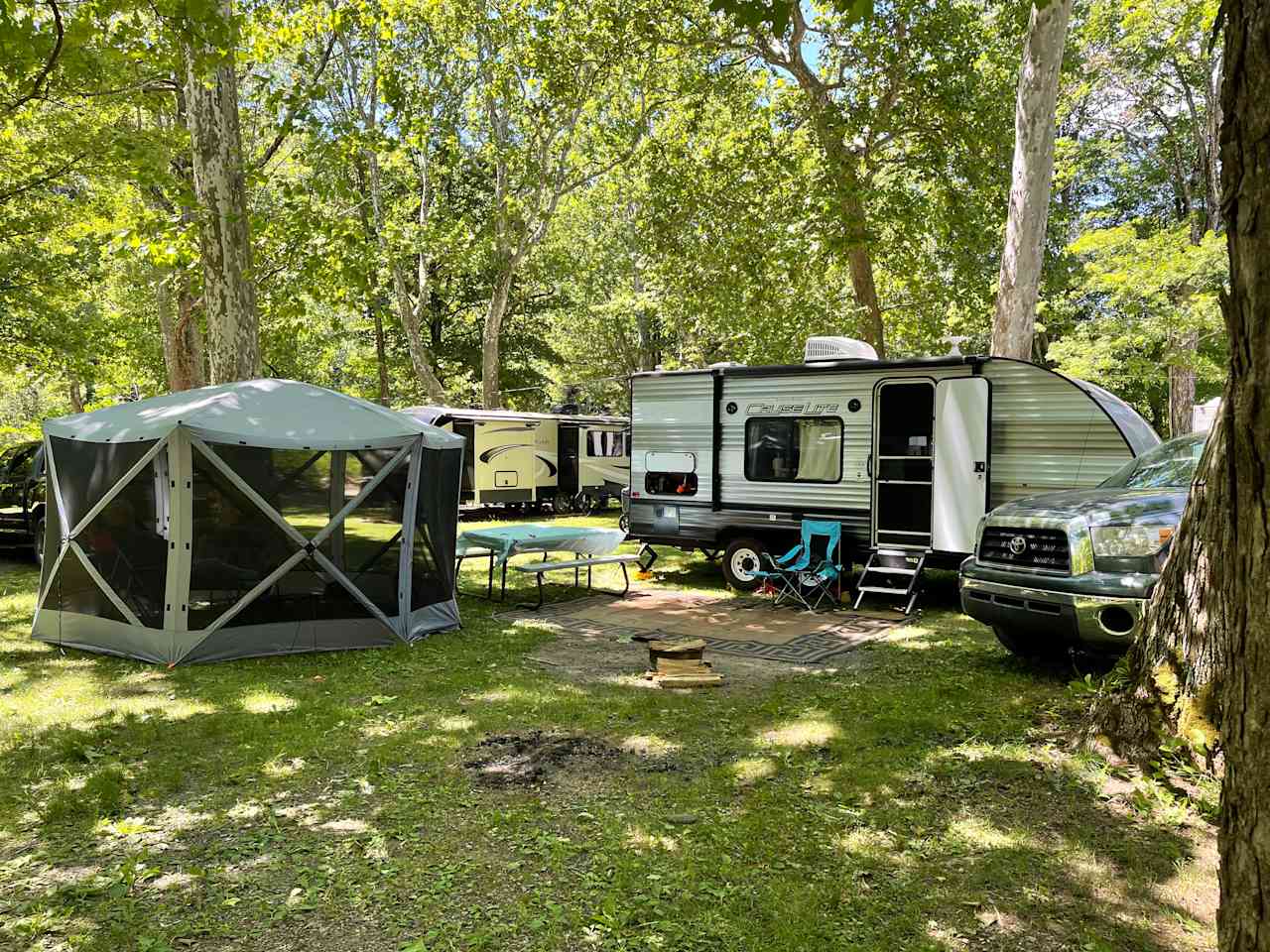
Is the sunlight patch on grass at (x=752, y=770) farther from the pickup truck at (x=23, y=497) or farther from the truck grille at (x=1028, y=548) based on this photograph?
the pickup truck at (x=23, y=497)

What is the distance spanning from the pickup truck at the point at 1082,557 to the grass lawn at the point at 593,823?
1.65 feet

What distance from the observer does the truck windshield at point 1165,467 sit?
6.38 metres

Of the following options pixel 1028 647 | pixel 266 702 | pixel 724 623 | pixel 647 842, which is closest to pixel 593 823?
pixel 647 842

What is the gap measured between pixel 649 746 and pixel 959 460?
5774mm

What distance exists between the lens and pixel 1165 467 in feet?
21.7

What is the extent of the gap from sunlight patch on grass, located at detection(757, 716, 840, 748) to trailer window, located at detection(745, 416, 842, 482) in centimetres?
513

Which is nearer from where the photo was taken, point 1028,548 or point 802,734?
point 802,734

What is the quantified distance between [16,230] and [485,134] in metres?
12.1

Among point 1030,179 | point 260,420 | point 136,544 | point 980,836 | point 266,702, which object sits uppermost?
point 1030,179

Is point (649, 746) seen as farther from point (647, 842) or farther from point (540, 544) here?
point (540, 544)

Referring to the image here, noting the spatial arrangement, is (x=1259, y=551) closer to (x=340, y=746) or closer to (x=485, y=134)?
(x=340, y=746)

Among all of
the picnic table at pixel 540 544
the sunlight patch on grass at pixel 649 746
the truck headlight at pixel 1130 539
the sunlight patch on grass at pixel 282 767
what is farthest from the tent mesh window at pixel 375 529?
the truck headlight at pixel 1130 539

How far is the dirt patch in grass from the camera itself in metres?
4.89

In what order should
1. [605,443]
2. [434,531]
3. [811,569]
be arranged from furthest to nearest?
1. [605,443]
2. [811,569]
3. [434,531]
